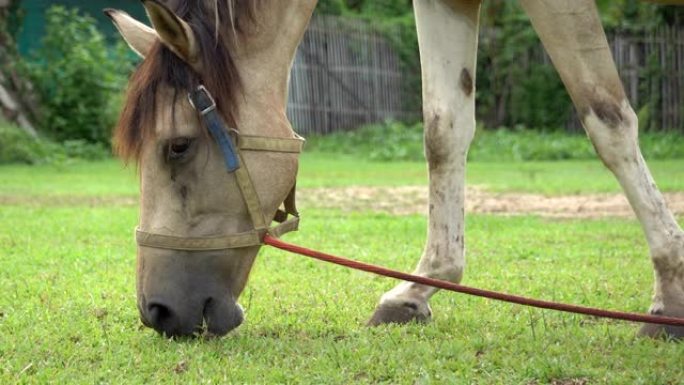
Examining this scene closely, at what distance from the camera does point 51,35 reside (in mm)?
18766

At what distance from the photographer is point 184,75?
3.89 meters

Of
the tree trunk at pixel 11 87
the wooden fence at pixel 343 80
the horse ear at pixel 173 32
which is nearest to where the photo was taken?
the horse ear at pixel 173 32

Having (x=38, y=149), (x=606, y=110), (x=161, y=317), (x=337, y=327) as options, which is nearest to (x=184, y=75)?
(x=161, y=317)

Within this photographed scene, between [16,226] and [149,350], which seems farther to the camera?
[16,226]

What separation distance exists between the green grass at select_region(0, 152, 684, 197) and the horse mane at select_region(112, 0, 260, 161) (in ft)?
23.0

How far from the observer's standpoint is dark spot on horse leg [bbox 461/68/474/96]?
485 centimetres

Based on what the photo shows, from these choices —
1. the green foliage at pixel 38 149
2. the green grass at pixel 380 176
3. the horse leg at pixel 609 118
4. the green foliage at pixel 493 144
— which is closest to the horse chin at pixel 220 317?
the horse leg at pixel 609 118

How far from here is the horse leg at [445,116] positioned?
15.7ft

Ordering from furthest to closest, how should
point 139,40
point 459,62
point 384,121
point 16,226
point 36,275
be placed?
point 384,121, point 16,226, point 36,275, point 459,62, point 139,40

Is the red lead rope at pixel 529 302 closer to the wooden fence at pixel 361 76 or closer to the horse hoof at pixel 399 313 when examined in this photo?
the horse hoof at pixel 399 313

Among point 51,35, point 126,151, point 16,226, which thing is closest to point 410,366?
point 126,151

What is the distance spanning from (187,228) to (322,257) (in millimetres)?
491

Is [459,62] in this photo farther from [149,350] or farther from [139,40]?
[149,350]

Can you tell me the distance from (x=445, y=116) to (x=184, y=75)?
4.49 feet
